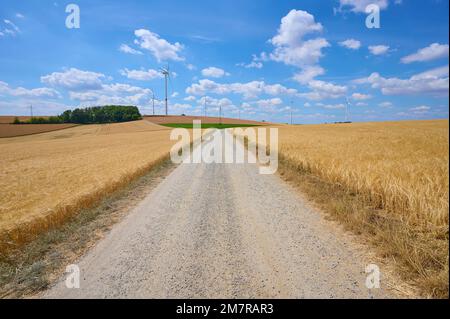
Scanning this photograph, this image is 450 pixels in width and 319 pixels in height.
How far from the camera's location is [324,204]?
6.54 metres

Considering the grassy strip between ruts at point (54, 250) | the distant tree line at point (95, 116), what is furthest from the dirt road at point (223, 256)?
the distant tree line at point (95, 116)

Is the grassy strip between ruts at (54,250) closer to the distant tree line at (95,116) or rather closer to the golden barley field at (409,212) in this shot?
the golden barley field at (409,212)

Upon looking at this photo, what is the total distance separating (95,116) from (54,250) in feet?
410

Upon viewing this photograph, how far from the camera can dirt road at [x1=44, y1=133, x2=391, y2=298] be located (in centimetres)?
323

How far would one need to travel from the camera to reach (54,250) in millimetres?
4453

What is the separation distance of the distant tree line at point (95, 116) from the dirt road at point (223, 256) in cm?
12297

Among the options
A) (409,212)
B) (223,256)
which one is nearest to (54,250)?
(223,256)

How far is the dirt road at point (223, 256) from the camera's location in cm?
323

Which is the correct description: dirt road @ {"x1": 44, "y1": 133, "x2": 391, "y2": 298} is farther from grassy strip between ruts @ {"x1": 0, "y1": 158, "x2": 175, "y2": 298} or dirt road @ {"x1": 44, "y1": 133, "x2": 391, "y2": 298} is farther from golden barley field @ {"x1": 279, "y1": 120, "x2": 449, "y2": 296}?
golden barley field @ {"x1": 279, "y1": 120, "x2": 449, "y2": 296}

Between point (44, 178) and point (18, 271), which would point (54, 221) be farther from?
point (44, 178)

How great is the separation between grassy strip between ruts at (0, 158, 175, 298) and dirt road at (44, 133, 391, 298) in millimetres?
307

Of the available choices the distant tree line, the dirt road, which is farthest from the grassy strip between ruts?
the distant tree line

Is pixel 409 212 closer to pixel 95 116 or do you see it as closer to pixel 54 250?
pixel 54 250
